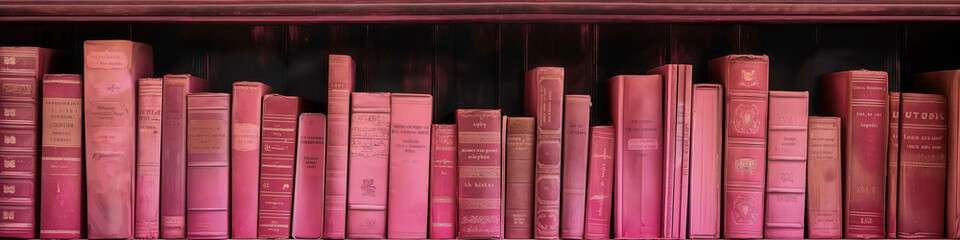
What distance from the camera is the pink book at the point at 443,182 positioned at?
0.85 metres

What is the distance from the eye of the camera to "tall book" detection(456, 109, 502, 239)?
83 cm

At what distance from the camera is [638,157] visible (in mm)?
857

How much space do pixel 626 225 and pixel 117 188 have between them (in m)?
0.73

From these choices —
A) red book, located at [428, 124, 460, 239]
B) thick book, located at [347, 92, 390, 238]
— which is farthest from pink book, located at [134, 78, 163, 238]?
red book, located at [428, 124, 460, 239]

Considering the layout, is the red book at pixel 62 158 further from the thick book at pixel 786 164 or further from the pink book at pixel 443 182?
the thick book at pixel 786 164

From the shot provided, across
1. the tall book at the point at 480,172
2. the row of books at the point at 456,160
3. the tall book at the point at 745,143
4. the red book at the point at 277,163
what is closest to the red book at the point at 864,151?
the row of books at the point at 456,160

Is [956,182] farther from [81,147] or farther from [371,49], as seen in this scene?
[81,147]

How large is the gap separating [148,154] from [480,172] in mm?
471

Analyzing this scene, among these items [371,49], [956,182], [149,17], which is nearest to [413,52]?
[371,49]

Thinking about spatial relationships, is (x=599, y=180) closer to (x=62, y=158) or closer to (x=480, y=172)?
(x=480, y=172)

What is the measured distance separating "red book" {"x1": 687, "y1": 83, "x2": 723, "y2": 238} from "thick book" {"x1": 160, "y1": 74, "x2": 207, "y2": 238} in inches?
28.7

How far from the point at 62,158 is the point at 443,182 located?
542 mm

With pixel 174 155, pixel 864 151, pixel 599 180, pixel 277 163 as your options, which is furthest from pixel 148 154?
pixel 864 151

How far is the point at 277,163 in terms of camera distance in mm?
843
